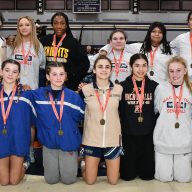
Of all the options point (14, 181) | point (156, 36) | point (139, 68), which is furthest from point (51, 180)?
point (156, 36)

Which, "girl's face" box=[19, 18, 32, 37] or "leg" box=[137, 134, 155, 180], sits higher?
"girl's face" box=[19, 18, 32, 37]

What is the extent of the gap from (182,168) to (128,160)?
61 cm

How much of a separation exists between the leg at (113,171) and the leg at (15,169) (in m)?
0.97

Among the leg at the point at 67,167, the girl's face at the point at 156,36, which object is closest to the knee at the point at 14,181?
the leg at the point at 67,167

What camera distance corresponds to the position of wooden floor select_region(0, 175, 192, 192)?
3631 millimetres

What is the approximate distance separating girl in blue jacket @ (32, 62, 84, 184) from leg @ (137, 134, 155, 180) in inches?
29.4

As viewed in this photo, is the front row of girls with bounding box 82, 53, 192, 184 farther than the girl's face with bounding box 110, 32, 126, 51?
No

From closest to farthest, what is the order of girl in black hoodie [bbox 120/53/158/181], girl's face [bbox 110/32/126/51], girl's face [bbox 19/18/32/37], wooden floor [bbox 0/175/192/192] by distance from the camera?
wooden floor [bbox 0/175/192/192], girl in black hoodie [bbox 120/53/158/181], girl's face [bbox 19/18/32/37], girl's face [bbox 110/32/126/51]

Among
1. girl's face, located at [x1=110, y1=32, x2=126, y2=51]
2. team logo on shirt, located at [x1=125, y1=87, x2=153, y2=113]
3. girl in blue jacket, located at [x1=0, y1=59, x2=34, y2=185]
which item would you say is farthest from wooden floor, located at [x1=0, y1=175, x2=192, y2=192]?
girl's face, located at [x1=110, y1=32, x2=126, y2=51]

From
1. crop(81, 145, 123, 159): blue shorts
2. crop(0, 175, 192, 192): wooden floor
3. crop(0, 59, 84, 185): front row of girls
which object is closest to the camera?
crop(0, 175, 192, 192): wooden floor

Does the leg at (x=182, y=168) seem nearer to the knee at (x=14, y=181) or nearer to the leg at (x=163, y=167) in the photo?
the leg at (x=163, y=167)

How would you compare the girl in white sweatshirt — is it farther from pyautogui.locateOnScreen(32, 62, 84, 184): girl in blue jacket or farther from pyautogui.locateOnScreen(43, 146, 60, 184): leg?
pyautogui.locateOnScreen(43, 146, 60, 184): leg

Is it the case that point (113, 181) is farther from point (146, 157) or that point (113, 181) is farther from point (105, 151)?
point (146, 157)

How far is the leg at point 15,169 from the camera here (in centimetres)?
373
